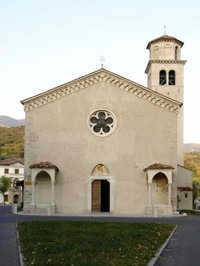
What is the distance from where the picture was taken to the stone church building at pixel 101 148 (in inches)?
1431

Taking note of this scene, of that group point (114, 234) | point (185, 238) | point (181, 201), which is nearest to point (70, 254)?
point (114, 234)

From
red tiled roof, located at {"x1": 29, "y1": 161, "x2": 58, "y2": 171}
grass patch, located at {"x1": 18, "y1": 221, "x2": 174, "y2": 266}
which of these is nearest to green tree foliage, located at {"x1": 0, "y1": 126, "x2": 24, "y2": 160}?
red tiled roof, located at {"x1": 29, "y1": 161, "x2": 58, "y2": 171}

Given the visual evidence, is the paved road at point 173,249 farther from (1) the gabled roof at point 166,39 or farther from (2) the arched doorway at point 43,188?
(1) the gabled roof at point 166,39

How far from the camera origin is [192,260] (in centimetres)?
1452

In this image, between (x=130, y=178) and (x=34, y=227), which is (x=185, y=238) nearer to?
(x=34, y=227)

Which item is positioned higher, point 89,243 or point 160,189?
point 160,189

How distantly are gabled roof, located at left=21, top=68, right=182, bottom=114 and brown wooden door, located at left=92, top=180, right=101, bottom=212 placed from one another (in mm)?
7159

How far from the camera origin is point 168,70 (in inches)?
2015

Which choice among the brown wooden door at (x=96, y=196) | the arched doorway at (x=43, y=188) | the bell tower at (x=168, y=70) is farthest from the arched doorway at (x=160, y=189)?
the bell tower at (x=168, y=70)

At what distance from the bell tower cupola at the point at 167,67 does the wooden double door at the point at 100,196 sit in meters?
16.5

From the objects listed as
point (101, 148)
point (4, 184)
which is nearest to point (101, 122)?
point (101, 148)

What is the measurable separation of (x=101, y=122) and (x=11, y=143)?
107490 mm

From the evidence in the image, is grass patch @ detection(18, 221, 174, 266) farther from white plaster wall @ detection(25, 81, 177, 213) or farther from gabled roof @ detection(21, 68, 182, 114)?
gabled roof @ detection(21, 68, 182, 114)

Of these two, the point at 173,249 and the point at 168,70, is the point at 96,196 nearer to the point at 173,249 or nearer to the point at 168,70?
the point at 168,70
